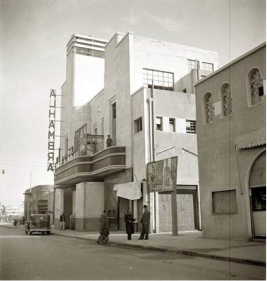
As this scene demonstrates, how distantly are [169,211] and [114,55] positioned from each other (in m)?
14.0

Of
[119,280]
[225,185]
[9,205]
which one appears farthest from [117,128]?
[9,205]

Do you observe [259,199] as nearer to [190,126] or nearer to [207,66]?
[190,126]

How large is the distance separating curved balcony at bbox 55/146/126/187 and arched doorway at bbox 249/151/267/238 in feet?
46.2

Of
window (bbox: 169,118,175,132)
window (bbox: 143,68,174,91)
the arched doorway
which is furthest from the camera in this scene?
window (bbox: 143,68,174,91)

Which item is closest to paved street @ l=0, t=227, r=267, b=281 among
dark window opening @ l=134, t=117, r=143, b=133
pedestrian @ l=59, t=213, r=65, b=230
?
dark window opening @ l=134, t=117, r=143, b=133

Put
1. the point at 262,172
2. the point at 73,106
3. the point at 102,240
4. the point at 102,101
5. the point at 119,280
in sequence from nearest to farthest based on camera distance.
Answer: the point at 119,280 < the point at 262,172 < the point at 102,240 < the point at 102,101 < the point at 73,106

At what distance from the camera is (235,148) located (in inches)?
657

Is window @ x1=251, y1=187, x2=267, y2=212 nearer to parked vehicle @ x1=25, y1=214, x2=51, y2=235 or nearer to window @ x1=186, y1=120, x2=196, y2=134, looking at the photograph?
window @ x1=186, y1=120, x2=196, y2=134

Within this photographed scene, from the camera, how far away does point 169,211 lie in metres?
25.8

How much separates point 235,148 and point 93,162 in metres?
17.8

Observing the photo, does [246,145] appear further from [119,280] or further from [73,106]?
[73,106]

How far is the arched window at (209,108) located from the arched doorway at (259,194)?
4.01 metres

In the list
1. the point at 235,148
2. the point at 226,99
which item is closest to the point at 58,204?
the point at 226,99

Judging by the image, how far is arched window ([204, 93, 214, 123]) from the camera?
18859mm
